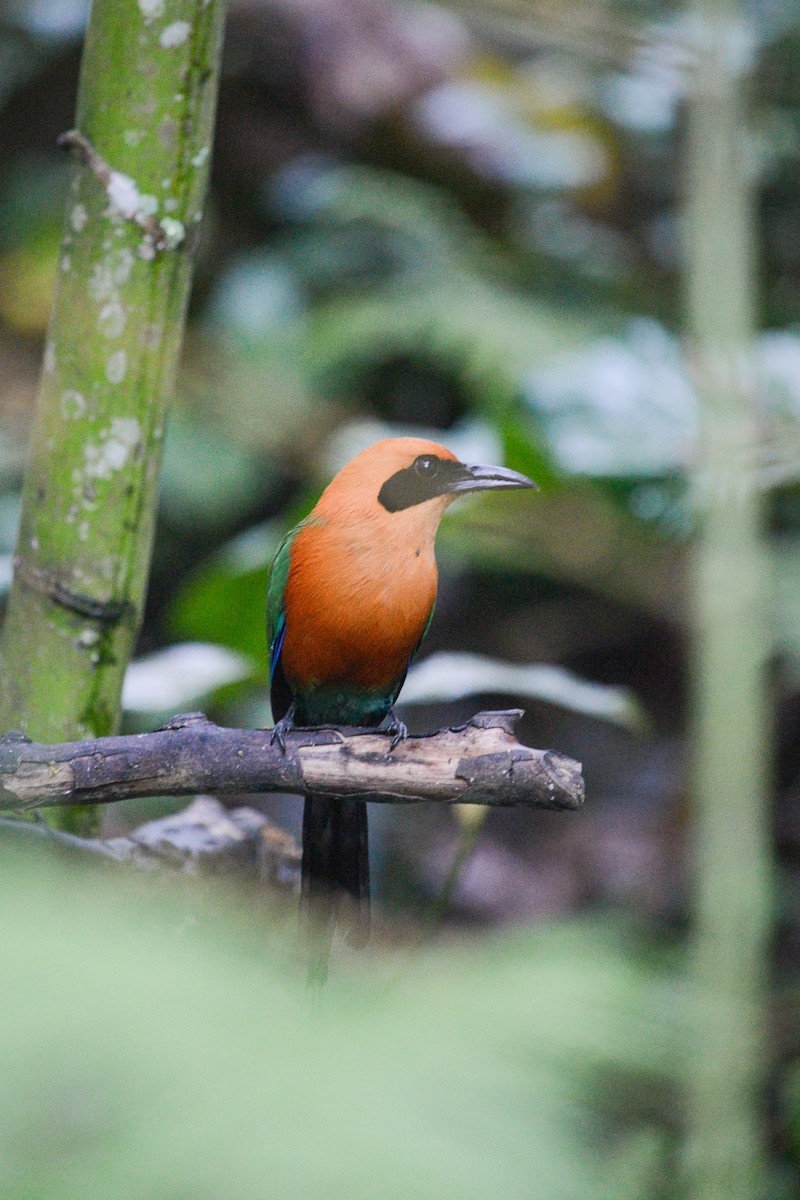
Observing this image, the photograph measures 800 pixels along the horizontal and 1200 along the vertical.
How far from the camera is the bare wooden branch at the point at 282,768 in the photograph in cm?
170

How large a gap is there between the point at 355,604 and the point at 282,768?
2.67 ft

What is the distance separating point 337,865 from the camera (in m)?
2.40

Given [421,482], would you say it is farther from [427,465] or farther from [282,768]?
[282,768]

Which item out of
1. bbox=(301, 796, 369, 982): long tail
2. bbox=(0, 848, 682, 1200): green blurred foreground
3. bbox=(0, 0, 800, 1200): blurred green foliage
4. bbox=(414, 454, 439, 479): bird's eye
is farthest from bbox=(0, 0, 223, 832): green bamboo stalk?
bbox=(0, 848, 682, 1200): green blurred foreground

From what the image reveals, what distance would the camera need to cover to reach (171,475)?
582 centimetres

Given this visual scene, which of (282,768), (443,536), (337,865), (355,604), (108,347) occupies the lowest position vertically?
(337,865)

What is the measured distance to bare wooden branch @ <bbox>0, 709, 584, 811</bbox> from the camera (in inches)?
67.1

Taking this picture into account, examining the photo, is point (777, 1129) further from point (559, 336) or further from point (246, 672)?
point (559, 336)

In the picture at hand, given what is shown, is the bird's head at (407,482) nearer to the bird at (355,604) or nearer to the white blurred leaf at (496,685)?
the bird at (355,604)

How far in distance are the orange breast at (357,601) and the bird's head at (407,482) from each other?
0.25 ft

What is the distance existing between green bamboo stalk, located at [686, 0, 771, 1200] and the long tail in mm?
681

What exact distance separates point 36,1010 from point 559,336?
5.67 metres

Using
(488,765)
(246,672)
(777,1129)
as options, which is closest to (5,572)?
(246,672)

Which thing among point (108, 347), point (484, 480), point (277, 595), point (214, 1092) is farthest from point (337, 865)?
point (214, 1092)
